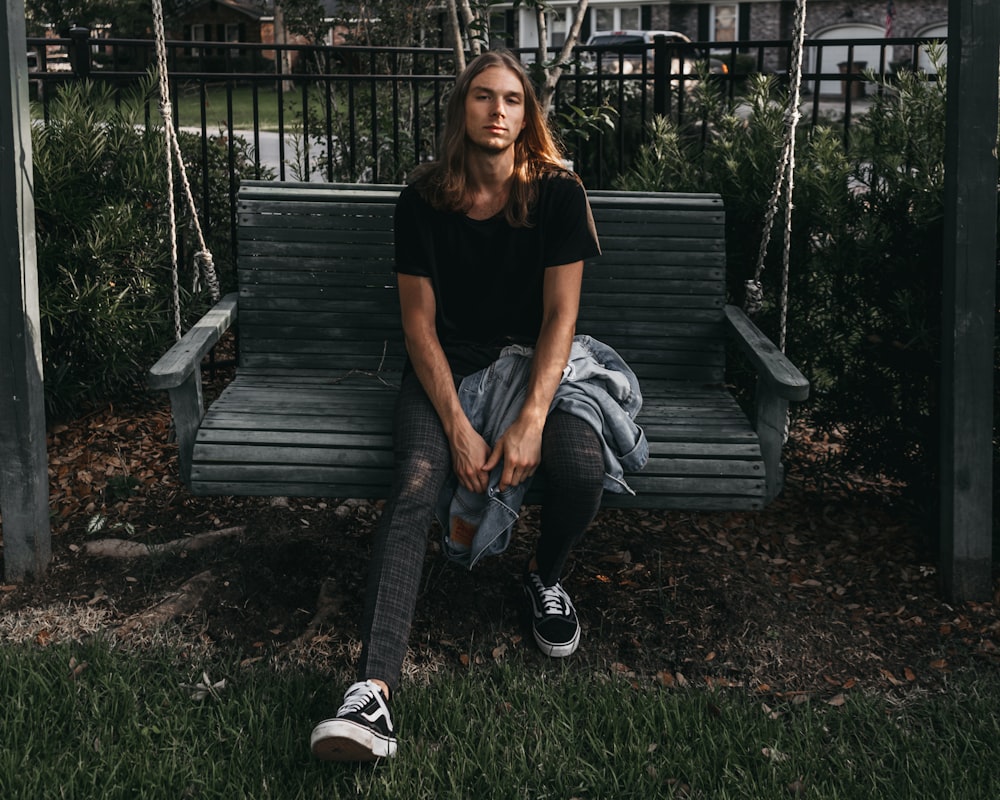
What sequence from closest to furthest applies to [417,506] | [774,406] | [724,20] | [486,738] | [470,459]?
[486,738], [417,506], [470,459], [774,406], [724,20]

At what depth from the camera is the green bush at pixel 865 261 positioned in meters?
4.14

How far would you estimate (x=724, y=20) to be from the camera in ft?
144

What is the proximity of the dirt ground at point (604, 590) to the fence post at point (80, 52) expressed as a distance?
1961 mm

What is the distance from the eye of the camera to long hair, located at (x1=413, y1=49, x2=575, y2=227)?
11.8ft

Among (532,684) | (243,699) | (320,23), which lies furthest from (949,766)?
(320,23)

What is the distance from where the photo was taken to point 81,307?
5016 mm

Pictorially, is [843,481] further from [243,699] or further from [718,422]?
[243,699]

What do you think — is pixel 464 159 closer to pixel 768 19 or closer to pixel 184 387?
pixel 184 387

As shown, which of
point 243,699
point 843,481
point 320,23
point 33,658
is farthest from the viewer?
point 320,23

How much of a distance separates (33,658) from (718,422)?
204 cm

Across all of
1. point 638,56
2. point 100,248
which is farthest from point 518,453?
point 638,56

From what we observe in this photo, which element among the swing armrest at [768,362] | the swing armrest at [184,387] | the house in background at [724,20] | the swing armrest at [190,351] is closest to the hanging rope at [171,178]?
the swing armrest at [190,351]

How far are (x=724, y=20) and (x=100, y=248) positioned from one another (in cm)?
4189

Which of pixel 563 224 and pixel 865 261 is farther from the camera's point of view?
pixel 865 261
